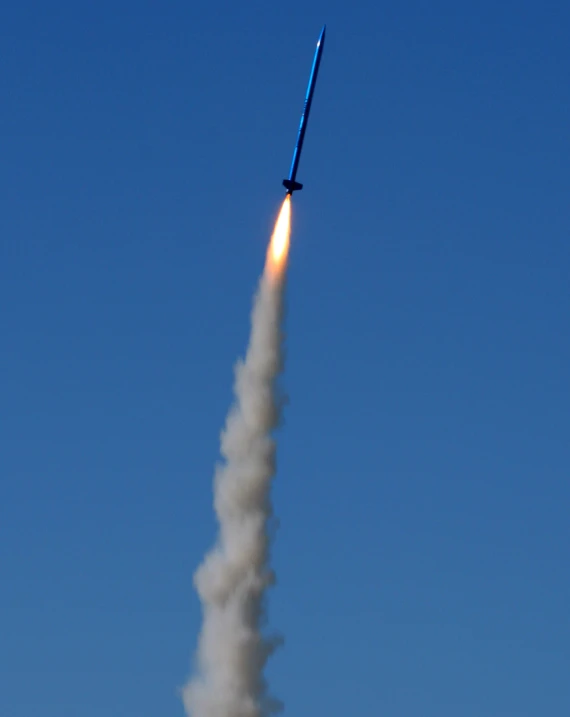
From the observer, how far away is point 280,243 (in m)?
36.4

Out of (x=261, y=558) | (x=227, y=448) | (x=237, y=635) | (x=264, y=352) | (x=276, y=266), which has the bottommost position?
(x=237, y=635)

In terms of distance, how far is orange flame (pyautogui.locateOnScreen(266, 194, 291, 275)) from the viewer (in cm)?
3597

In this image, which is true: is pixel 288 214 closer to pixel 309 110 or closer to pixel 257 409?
pixel 309 110

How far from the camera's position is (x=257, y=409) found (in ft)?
120

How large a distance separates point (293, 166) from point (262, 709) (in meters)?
17.7

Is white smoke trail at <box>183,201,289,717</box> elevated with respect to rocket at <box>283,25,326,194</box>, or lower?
lower

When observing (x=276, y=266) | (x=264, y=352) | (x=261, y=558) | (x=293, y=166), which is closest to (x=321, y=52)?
(x=293, y=166)

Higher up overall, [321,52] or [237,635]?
[321,52]

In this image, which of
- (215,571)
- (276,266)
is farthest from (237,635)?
(276,266)

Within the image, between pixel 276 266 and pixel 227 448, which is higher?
pixel 276 266

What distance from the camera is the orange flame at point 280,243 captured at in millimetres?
35969

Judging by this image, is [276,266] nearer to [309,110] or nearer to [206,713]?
[309,110]

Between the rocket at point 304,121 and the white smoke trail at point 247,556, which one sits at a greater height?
the rocket at point 304,121

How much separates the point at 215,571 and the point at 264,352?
741 cm
